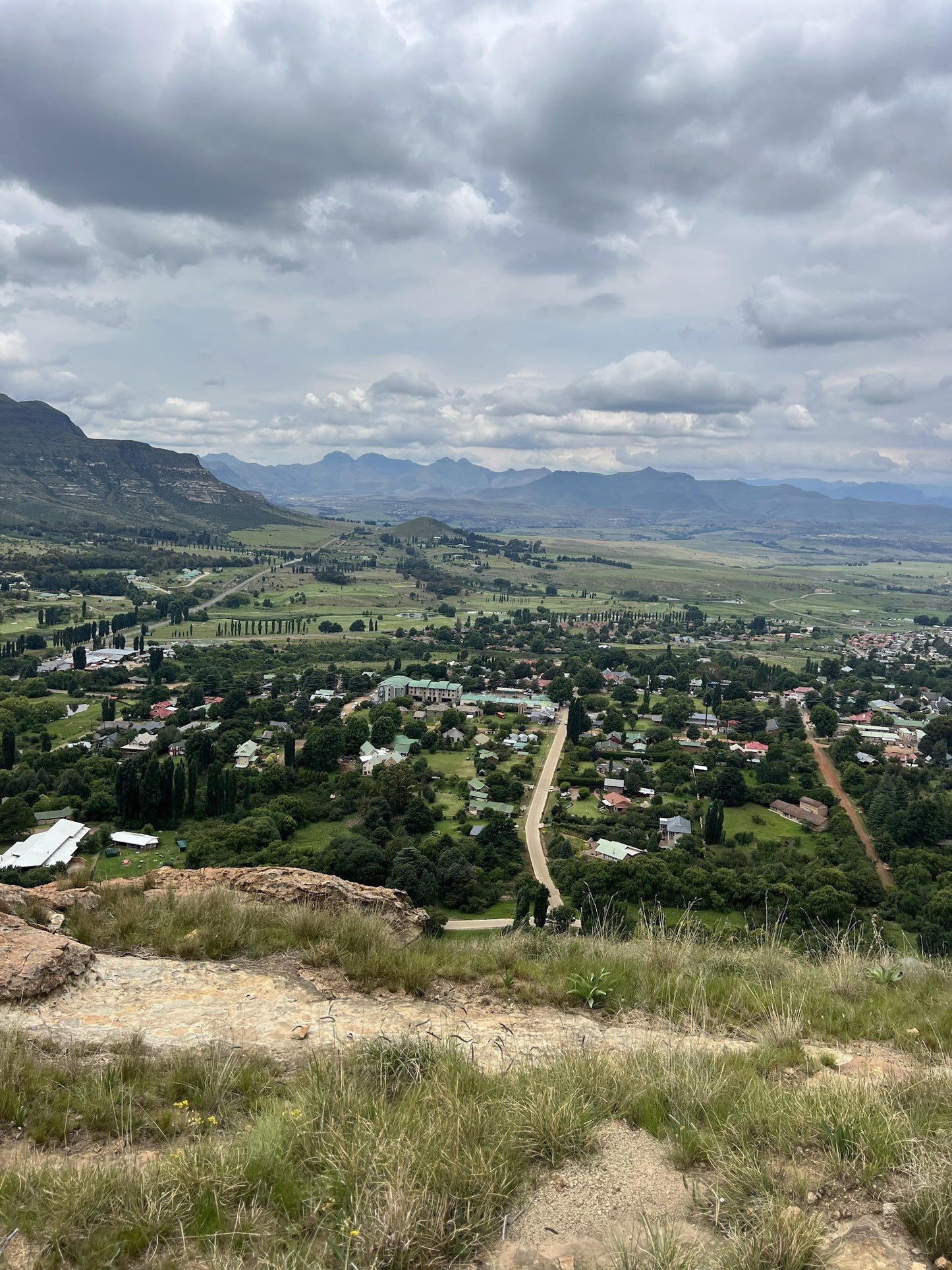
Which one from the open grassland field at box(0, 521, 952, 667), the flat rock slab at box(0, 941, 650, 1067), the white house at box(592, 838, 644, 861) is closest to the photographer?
the flat rock slab at box(0, 941, 650, 1067)

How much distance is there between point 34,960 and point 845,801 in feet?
130

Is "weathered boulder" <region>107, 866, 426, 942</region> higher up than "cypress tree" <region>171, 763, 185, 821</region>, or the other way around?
"weathered boulder" <region>107, 866, 426, 942</region>

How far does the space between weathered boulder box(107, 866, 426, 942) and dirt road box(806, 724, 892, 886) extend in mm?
25764

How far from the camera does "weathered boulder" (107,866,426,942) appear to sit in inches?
311

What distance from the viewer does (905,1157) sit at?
305cm

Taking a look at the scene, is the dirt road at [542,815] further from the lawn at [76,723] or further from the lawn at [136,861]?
the lawn at [76,723]

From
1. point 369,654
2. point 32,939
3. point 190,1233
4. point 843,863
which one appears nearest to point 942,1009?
point 190,1233

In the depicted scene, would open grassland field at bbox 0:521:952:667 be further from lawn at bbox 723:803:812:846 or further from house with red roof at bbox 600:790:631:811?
house with red roof at bbox 600:790:631:811

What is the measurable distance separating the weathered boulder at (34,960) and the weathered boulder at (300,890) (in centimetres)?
214

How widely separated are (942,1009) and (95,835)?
2900cm

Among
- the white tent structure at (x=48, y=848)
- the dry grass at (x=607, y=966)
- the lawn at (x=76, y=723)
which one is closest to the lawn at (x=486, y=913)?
the white tent structure at (x=48, y=848)

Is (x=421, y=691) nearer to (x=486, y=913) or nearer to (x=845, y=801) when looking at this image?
(x=845, y=801)

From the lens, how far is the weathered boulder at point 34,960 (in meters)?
5.05

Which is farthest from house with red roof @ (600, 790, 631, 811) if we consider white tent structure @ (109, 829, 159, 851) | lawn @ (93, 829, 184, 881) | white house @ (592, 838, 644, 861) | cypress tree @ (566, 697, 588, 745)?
white tent structure @ (109, 829, 159, 851)
